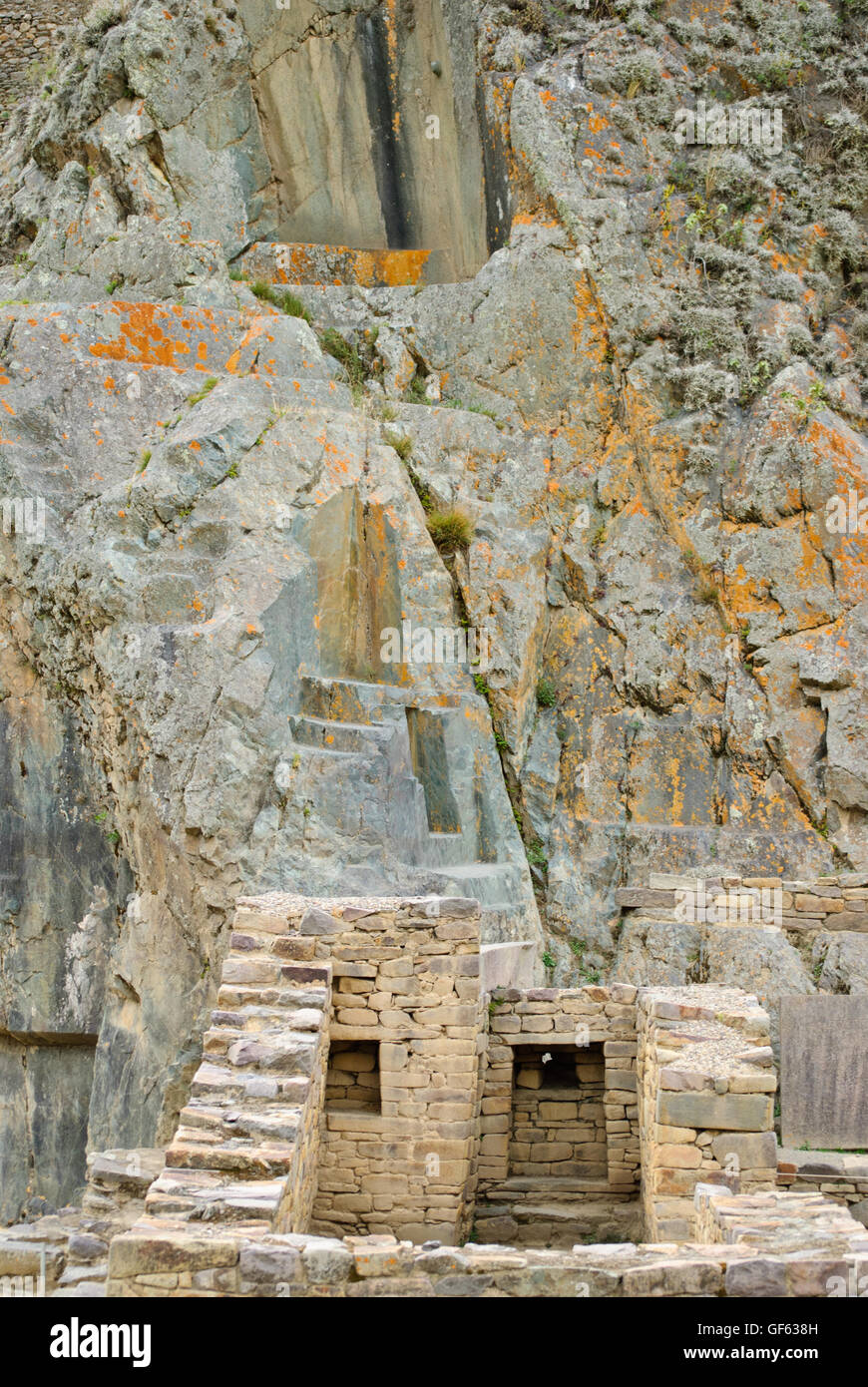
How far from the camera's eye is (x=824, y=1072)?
10070 millimetres

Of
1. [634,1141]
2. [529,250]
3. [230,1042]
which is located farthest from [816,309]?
[230,1042]

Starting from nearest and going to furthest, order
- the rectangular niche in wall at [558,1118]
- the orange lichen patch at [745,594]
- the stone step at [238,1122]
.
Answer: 1. the stone step at [238,1122]
2. the rectangular niche in wall at [558,1118]
3. the orange lichen patch at [745,594]

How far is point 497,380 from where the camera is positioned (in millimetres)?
15805

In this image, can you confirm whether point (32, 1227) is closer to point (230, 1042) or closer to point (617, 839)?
point (230, 1042)

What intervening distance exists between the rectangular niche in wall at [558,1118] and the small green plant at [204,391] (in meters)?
7.01

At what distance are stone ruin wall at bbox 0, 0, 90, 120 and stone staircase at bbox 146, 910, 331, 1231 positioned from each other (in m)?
18.3

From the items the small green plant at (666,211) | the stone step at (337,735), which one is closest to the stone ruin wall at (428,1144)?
the stone step at (337,735)

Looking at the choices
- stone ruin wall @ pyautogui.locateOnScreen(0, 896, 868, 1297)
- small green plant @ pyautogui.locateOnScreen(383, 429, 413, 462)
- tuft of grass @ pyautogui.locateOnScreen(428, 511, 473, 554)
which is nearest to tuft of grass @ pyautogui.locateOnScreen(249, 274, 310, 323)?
small green plant @ pyautogui.locateOnScreen(383, 429, 413, 462)

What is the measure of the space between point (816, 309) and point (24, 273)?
958 centimetres

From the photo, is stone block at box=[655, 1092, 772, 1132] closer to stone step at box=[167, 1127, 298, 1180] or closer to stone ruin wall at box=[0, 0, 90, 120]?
stone step at box=[167, 1127, 298, 1180]

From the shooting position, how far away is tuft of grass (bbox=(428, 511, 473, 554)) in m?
13.9

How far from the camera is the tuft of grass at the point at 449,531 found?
13.9 metres

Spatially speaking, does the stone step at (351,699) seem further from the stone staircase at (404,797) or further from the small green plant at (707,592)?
the small green plant at (707,592)

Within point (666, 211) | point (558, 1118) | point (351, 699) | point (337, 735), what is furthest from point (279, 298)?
point (558, 1118)
